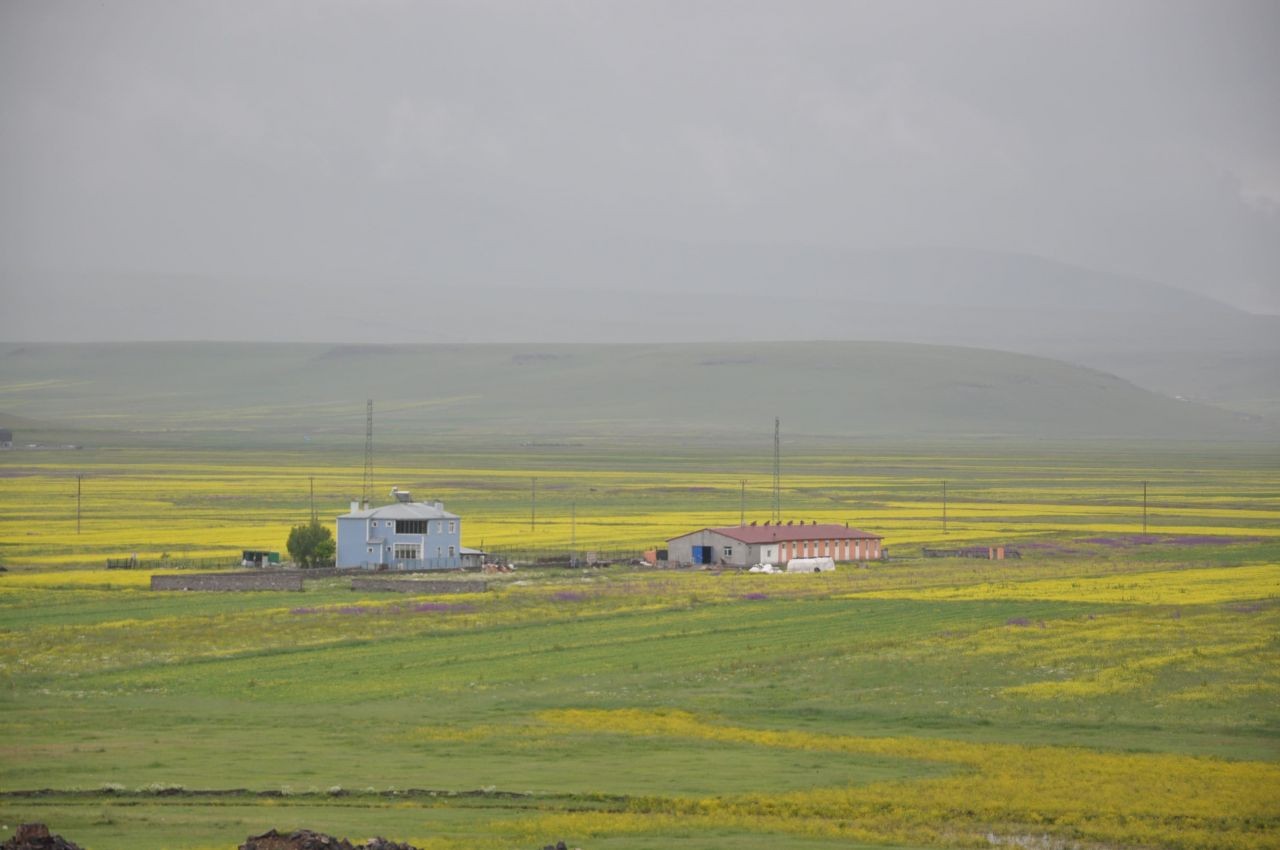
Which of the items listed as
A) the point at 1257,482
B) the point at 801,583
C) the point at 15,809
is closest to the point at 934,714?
the point at 15,809

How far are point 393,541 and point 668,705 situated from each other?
31305mm

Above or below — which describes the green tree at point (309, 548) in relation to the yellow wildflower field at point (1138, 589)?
above

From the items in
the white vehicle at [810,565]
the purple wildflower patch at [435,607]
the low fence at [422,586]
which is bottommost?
the purple wildflower patch at [435,607]

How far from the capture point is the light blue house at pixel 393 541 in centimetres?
6588

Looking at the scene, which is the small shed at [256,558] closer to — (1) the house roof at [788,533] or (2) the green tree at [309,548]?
(2) the green tree at [309,548]

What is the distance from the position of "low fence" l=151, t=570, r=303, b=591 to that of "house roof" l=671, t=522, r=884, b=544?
660 inches

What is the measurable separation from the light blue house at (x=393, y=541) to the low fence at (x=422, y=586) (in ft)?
18.7

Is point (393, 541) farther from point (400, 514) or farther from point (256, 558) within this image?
point (256, 558)

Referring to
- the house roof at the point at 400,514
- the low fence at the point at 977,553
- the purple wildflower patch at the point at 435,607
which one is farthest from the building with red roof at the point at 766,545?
the purple wildflower patch at the point at 435,607

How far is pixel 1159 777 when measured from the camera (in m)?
29.1

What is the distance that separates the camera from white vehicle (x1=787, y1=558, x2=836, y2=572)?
66.3 metres

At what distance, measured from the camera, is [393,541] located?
66000 millimetres

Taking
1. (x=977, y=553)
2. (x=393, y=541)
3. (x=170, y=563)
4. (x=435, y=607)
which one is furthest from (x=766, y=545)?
(x=170, y=563)

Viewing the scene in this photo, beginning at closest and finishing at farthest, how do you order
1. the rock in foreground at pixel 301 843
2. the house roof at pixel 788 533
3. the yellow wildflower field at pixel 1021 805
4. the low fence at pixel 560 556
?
the rock in foreground at pixel 301 843, the yellow wildflower field at pixel 1021 805, the low fence at pixel 560 556, the house roof at pixel 788 533
